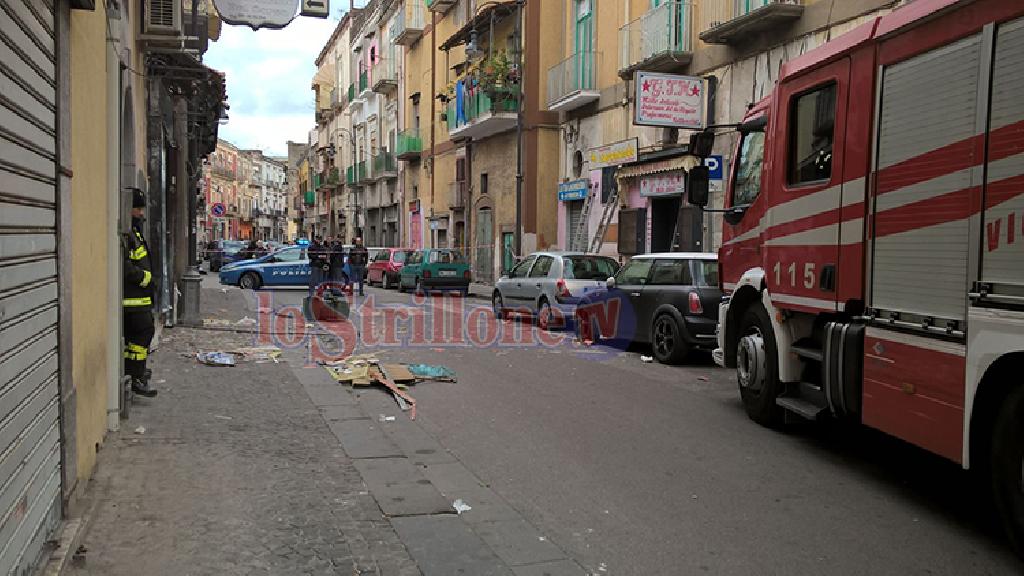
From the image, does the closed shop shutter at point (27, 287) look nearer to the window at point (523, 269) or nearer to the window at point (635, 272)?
the window at point (635, 272)

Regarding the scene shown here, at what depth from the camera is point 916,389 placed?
4.78 m

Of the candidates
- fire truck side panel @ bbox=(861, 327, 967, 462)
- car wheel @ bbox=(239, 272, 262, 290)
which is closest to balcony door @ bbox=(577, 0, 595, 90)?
car wheel @ bbox=(239, 272, 262, 290)

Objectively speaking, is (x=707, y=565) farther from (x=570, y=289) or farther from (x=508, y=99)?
(x=508, y=99)

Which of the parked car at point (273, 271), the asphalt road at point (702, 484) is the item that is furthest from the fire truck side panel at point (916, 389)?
the parked car at point (273, 271)

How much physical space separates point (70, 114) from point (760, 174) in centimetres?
561

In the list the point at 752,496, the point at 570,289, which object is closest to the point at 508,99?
the point at 570,289

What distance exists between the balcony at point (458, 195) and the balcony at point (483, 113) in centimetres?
205

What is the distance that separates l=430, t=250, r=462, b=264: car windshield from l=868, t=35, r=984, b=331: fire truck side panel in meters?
20.6

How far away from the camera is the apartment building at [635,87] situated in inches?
596

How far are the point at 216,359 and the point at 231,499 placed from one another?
5.39 m

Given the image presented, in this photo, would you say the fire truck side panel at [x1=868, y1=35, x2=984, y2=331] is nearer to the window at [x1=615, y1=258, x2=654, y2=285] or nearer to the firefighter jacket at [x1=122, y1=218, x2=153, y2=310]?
the firefighter jacket at [x1=122, y1=218, x2=153, y2=310]

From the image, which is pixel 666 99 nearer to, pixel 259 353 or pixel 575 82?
pixel 575 82

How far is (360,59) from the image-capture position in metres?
51.1

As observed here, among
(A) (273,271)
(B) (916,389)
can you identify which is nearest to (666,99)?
(B) (916,389)
